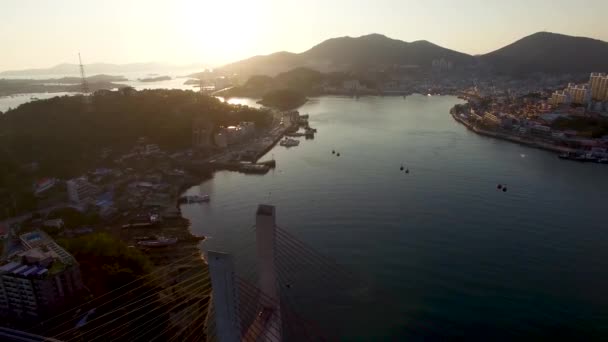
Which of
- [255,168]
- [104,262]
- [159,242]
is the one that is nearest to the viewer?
[104,262]

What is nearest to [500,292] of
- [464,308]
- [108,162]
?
[464,308]

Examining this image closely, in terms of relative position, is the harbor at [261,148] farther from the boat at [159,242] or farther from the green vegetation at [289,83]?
the green vegetation at [289,83]

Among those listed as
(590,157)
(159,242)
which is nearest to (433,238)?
(159,242)

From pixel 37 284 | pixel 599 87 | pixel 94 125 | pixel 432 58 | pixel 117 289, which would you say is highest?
pixel 432 58

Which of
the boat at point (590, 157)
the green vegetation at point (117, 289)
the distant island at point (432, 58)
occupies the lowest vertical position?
the boat at point (590, 157)

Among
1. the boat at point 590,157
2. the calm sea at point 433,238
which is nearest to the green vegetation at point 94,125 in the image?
the calm sea at point 433,238

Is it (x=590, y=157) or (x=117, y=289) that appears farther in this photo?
(x=590, y=157)

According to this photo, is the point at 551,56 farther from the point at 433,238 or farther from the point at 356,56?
the point at 433,238
